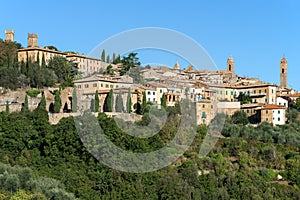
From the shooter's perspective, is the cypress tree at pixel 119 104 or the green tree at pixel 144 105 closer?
the cypress tree at pixel 119 104

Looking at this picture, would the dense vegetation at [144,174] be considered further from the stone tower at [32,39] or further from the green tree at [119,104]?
the stone tower at [32,39]

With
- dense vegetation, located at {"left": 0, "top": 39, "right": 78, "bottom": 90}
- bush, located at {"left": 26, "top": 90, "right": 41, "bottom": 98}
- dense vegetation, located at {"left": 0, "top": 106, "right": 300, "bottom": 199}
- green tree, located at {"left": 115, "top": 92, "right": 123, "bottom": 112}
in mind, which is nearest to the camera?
dense vegetation, located at {"left": 0, "top": 106, "right": 300, "bottom": 199}

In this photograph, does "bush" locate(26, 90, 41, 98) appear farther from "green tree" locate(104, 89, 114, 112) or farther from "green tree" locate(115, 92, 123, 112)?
"green tree" locate(115, 92, 123, 112)

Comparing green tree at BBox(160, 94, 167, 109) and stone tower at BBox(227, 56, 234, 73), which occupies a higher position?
stone tower at BBox(227, 56, 234, 73)

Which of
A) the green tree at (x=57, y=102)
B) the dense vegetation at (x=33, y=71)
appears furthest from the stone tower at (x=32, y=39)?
the green tree at (x=57, y=102)

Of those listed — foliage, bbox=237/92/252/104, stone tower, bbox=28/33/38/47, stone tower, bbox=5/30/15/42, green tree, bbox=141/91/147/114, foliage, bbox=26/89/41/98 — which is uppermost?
stone tower, bbox=5/30/15/42

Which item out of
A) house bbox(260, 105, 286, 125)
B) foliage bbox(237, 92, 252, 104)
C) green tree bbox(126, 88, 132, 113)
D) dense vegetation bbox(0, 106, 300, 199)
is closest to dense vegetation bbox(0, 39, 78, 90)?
green tree bbox(126, 88, 132, 113)

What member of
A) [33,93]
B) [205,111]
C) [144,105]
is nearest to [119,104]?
[144,105]
